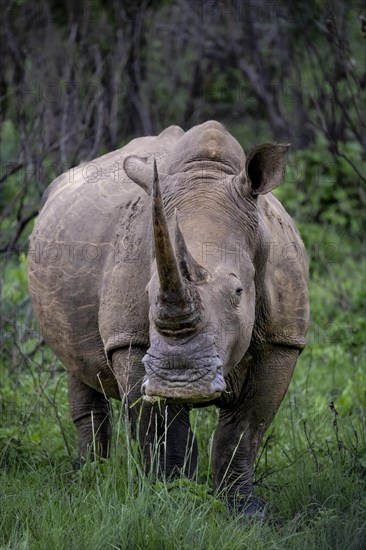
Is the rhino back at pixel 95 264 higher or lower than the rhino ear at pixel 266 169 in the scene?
lower

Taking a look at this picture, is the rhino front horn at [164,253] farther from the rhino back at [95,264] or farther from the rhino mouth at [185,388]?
the rhino back at [95,264]

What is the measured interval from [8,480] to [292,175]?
7.59 metres

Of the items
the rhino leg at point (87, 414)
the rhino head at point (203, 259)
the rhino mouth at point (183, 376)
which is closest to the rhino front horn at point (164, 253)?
the rhino head at point (203, 259)

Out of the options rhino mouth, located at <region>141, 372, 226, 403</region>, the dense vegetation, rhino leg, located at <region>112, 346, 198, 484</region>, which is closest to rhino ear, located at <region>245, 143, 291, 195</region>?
rhino leg, located at <region>112, 346, 198, 484</region>

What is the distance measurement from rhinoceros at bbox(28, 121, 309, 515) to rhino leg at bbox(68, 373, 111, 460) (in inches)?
4.8

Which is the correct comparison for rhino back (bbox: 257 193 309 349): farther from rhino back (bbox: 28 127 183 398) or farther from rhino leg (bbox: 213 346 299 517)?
rhino back (bbox: 28 127 183 398)

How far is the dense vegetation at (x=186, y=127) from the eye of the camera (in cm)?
467

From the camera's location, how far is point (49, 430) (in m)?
6.81

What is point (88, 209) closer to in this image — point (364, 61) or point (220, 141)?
point (220, 141)

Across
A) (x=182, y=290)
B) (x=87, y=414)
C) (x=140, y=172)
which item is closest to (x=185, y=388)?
(x=182, y=290)

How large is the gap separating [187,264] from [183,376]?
0.43 meters

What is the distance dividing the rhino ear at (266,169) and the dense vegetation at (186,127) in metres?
1.23

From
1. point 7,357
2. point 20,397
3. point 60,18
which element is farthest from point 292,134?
point 20,397

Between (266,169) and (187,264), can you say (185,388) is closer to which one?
(187,264)
